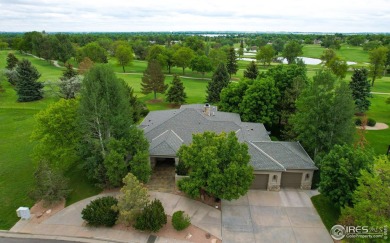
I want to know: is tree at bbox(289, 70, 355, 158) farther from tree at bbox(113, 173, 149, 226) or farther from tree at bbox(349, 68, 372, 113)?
A: tree at bbox(349, 68, 372, 113)


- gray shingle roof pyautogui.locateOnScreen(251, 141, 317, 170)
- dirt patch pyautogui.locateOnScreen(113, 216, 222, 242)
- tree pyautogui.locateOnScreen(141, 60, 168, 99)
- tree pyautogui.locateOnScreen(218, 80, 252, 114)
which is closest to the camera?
dirt patch pyautogui.locateOnScreen(113, 216, 222, 242)

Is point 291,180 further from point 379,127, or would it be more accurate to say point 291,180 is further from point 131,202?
point 379,127

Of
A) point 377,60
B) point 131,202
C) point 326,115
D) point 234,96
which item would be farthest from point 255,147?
point 377,60

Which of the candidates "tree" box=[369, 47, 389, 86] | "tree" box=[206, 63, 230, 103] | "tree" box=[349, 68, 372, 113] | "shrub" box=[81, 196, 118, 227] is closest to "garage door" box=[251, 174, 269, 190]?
"shrub" box=[81, 196, 118, 227]

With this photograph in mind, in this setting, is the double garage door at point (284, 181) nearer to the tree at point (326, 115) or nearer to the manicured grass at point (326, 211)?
the manicured grass at point (326, 211)

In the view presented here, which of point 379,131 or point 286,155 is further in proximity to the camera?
point 379,131

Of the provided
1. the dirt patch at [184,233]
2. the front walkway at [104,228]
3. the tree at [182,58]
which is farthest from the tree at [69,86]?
the tree at [182,58]
